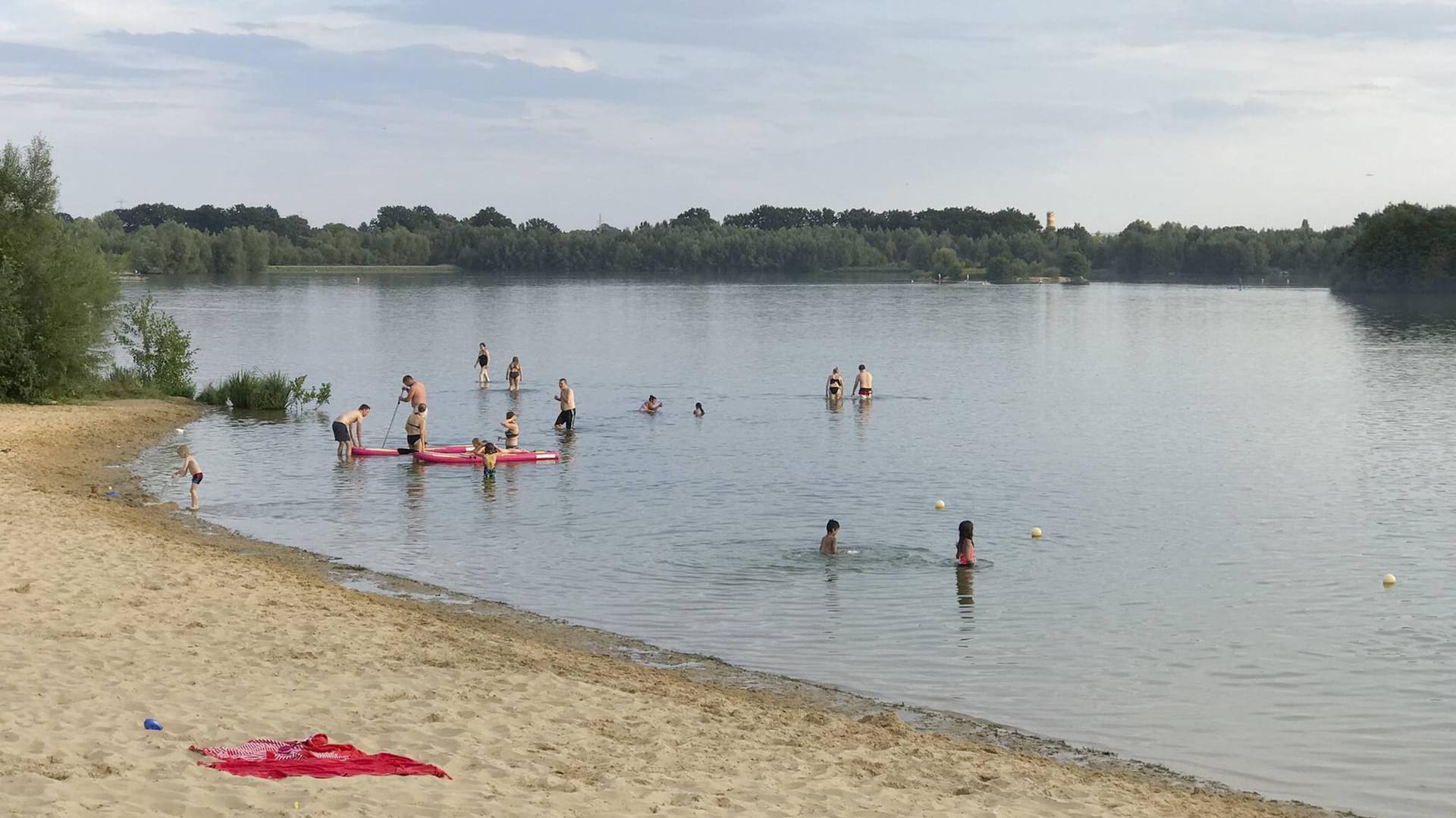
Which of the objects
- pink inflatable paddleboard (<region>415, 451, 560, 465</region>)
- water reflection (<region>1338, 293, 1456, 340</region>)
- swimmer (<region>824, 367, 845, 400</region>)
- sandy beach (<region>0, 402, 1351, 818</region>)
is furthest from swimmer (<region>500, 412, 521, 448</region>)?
water reflection (<region>1338, 293, 1456, 340</region>)

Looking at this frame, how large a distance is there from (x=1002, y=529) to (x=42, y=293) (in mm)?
23852

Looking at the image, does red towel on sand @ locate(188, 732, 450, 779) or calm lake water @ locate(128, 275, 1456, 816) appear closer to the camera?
red towel on sand @ locate(188, 732, 450, 779)

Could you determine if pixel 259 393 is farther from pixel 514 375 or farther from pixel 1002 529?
pixel 1002 529

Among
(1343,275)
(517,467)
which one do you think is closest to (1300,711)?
(517,467)

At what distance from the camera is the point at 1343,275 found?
143 m

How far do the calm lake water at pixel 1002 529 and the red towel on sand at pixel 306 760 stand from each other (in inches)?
237

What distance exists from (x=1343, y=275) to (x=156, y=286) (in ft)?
399

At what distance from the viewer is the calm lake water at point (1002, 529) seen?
14273mm

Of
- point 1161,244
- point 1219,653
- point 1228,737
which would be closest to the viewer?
point 1228,737

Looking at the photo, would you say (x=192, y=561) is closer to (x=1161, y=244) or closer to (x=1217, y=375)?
(x=1217, y=375)

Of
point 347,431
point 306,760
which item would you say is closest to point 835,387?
point 347,431

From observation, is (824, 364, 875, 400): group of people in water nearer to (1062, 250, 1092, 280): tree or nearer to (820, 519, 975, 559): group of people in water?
(820, 519, 975, 559): group of people in water

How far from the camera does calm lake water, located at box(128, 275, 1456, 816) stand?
14273 millimetres

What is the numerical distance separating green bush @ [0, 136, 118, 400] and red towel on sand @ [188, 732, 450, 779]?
26.5 meters
